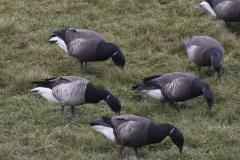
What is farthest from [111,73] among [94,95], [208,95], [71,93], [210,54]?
[208,95]

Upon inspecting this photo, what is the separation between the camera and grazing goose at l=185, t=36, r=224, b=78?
7.62 meters

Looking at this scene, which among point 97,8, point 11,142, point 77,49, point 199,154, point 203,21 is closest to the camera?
point 199,154

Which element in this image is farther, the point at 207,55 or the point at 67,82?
the point at 207,55

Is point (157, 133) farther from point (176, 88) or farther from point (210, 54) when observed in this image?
point (210, 54)

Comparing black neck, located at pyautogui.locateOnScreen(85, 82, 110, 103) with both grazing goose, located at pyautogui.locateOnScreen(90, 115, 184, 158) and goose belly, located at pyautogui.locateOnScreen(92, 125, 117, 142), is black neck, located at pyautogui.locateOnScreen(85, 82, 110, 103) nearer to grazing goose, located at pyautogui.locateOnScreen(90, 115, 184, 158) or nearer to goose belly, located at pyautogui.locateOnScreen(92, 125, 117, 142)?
goose belly, located at pyautogui.locateOnScreen(92, 125, 117, 142)

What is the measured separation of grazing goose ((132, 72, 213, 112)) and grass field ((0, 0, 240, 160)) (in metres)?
0.25

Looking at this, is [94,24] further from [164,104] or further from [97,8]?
[164,104]

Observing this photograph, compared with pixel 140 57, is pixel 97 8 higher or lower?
higher

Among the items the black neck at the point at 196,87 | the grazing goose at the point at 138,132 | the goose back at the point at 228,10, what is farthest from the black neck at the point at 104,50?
the goose back at the point at 228,10

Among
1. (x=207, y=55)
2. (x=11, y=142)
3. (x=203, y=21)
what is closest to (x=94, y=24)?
(x=203, y=21)

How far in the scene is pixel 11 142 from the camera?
18.4 ft

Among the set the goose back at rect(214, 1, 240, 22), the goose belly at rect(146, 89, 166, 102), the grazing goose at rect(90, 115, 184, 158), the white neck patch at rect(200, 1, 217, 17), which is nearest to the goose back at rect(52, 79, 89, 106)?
the grazing goose at rect(90, 115, 184, 158)

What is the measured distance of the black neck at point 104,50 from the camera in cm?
837

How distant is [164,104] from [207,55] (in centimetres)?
168
